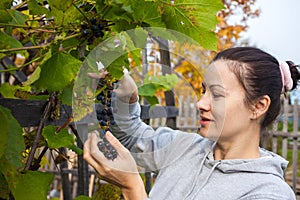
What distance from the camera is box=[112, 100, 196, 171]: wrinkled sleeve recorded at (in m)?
0.83

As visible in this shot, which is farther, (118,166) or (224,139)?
(224,139)

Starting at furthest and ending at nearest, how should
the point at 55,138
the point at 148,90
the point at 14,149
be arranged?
1. the point at 148,90
2. the point at 55,138
3. the point at 14,149

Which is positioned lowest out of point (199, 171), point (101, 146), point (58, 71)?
point (199, 171)

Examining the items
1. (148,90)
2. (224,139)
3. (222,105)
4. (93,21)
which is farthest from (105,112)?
(148,90)

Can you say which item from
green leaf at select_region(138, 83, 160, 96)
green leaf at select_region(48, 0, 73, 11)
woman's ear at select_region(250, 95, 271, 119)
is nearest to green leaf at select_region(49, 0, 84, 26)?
green leaf at select_region(48, 0, 73, 11)

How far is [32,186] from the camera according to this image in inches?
30.2

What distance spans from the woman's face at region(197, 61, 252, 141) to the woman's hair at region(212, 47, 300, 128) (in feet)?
0.07

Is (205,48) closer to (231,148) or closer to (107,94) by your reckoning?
(107,94)

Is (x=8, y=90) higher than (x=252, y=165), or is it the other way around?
(x=8, y=90)

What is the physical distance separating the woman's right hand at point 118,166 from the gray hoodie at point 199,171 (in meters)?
0.07

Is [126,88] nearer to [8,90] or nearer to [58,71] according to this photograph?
[58,71]

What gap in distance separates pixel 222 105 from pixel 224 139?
7.9 inches

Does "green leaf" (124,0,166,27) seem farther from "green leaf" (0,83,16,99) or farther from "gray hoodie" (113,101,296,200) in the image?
"green leaf" (0,83,16,99)

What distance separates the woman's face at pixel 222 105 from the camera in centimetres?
87
